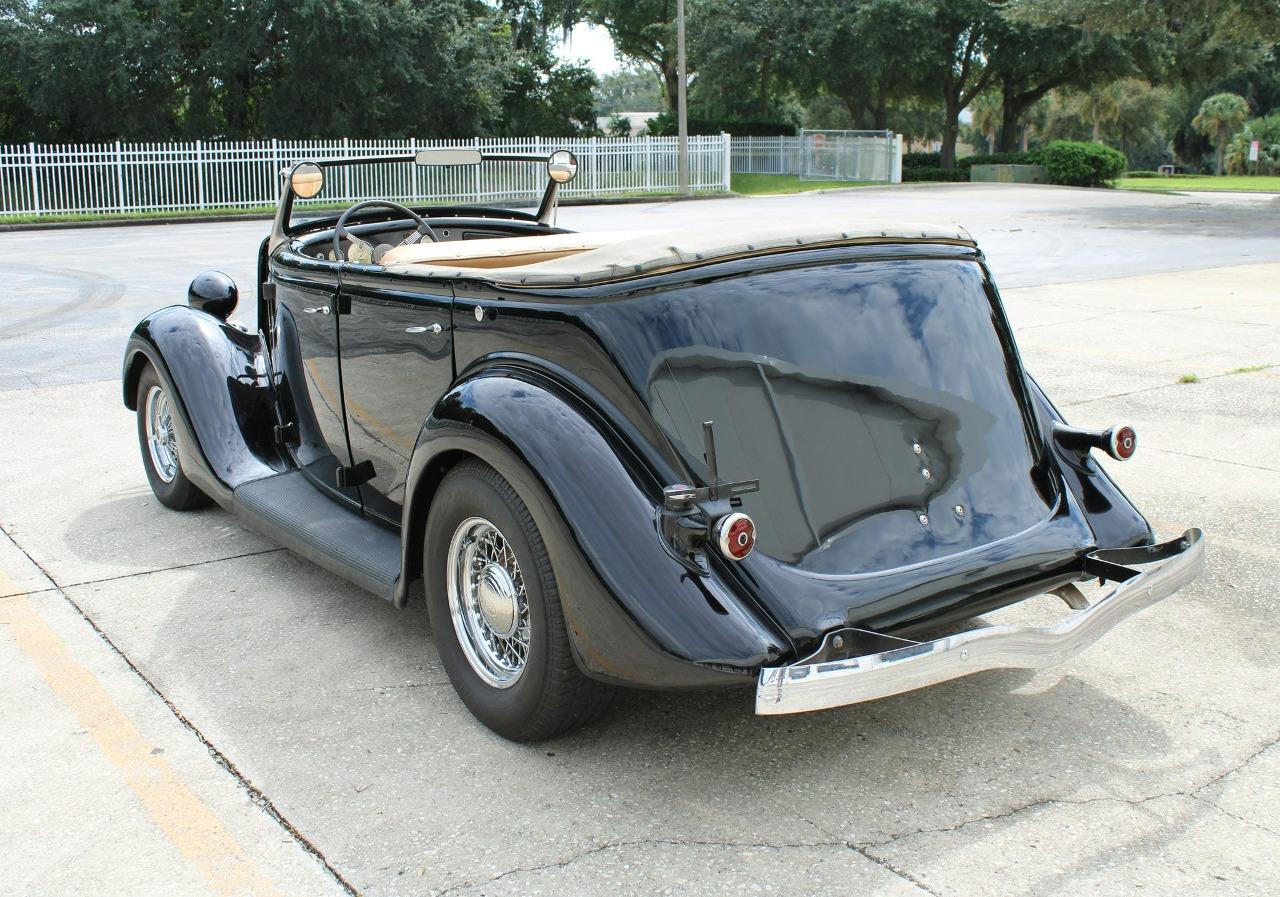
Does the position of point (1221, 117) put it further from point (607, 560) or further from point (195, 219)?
point (607, 560)

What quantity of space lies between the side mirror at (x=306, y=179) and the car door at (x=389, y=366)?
89 centimetres

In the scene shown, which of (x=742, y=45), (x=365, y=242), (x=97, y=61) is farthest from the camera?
(x=742, y=45)

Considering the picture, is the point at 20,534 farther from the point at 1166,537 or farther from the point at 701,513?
the point at 1166,537

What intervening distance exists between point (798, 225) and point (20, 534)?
3.58m

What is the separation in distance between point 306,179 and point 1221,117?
7300cm

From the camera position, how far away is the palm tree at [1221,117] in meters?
66.9

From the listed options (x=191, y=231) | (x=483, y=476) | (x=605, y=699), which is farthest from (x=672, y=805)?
(x=191, y=231)

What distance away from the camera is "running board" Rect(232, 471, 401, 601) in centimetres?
385

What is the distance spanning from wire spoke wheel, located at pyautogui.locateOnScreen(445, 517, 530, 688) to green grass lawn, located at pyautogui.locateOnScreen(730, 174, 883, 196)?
99.1 ft

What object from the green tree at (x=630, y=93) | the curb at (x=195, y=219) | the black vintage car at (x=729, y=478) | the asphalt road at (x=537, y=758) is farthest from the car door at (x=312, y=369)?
the green tree at (x=630, y=93)

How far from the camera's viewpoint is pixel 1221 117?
67.6 meters

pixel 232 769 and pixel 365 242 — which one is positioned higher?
pixel 365 242

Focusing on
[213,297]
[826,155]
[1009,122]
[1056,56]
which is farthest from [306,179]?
[1009,122]

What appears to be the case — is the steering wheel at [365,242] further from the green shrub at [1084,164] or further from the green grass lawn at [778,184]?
Result: the green shrub at [1084,164]
